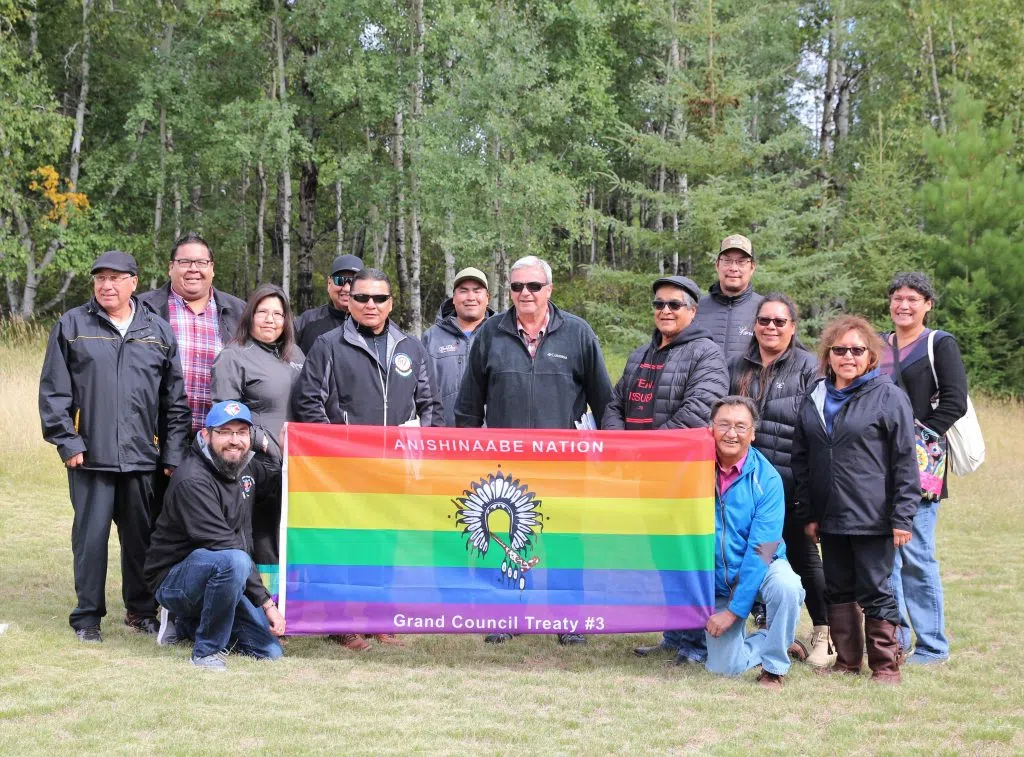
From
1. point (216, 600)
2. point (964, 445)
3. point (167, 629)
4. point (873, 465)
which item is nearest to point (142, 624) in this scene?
point (167, 629)

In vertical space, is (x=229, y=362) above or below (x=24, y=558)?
above

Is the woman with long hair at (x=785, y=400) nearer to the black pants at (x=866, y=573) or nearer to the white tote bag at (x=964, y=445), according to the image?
the black pants at (x=866, y=573)

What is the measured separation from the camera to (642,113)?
99.8ft

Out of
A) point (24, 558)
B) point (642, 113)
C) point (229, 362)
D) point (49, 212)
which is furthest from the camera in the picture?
point (642, 113)

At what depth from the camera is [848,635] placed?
5.54 metres

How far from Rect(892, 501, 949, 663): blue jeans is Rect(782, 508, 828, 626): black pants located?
403mm

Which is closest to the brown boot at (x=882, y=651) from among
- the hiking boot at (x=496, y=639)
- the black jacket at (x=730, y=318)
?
the black jacket at (x=730, y=318)

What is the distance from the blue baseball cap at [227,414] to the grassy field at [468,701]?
1.24m

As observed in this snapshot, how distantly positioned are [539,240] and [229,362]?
1818 centimetres

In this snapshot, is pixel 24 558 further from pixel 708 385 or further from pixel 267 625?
pixel 708 385

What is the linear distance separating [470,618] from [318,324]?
2.76 meters

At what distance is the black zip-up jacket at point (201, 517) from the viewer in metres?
5.57

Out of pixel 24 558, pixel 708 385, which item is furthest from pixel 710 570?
pixel 24 558

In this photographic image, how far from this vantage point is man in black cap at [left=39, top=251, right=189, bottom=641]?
5.95 meters
